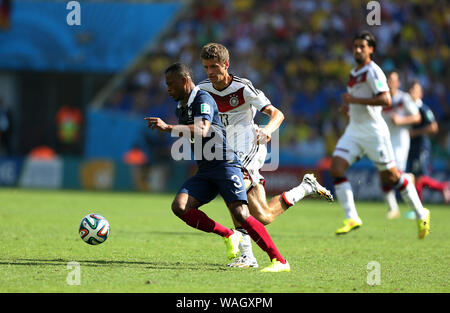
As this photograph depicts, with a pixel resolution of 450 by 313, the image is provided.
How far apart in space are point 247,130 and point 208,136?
1.07m

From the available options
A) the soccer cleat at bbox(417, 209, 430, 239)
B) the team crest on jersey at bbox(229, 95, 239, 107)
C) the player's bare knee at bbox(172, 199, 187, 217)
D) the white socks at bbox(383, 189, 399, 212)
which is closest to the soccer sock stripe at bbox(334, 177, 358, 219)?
the soccer cleat at bbox(417, 209, 430, 239)

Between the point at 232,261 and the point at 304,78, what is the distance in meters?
17.1

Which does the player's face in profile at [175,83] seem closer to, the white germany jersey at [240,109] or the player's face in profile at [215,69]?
the player's face in profile at [215,69]

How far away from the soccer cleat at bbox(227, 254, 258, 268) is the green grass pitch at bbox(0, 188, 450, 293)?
0.16 m

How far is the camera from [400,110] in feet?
47.3

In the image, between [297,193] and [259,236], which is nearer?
[259,236]

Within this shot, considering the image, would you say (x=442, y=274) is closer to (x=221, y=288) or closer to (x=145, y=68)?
(x=221, y=288)

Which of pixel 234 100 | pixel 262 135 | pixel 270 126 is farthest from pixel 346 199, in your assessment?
pixel 262 135

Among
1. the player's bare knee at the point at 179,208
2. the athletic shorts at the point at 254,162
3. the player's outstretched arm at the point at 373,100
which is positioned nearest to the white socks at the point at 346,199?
the player's outstretched arm at the point at 373,100

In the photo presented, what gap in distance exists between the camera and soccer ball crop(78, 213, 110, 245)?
8391mm

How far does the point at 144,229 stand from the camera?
452 inches

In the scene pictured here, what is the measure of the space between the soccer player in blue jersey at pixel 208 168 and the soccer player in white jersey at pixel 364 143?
10.5 feet

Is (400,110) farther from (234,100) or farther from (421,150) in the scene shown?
(234,100)

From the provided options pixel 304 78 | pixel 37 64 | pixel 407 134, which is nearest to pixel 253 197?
pixel 407 134
